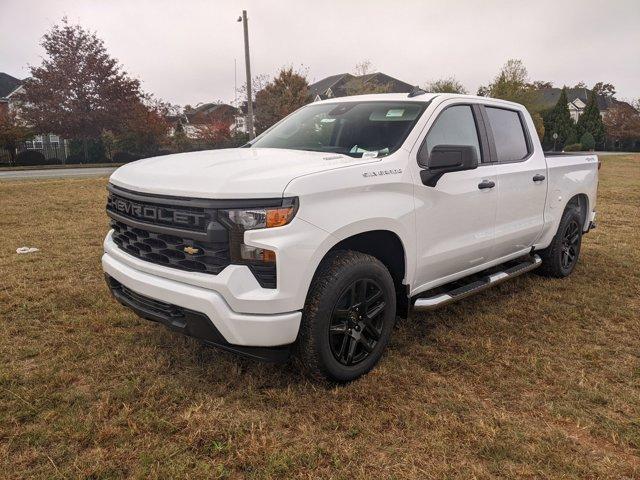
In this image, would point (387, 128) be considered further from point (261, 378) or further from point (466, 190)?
point (261, 378)

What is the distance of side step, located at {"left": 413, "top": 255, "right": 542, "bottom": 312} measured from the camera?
341 cm

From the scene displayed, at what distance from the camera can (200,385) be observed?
306 centimetres

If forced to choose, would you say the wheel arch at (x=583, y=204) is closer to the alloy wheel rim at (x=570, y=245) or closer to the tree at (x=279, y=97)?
the alloy wheel rim at (x=570, y=245)

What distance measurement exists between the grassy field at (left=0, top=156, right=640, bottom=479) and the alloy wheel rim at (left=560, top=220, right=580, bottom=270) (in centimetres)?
77

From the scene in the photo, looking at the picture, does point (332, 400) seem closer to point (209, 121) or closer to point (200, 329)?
point (200, 329)

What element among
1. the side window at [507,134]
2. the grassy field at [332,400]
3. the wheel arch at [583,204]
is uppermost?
the side window at [507,134]

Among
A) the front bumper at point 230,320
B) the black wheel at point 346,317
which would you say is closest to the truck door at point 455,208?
the black wheel at point 346,317

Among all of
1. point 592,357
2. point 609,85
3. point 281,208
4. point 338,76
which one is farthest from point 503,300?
point 609,85

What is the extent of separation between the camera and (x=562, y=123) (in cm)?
5850

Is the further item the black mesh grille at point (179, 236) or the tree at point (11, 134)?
the tree at point (11, 134)

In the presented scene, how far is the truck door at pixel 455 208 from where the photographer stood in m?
3.36

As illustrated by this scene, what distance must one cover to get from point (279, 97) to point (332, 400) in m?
40.4

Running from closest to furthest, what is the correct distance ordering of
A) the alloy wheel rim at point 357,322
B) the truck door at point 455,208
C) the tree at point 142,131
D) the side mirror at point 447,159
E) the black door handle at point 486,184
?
the alloy wheel rim at point 357,322
the side mirror at point 447,159
the truck door at point 455,208
the black door handle at point 486,184
the tree at point 142,131

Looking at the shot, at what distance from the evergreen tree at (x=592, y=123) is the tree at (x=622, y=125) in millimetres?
3035
